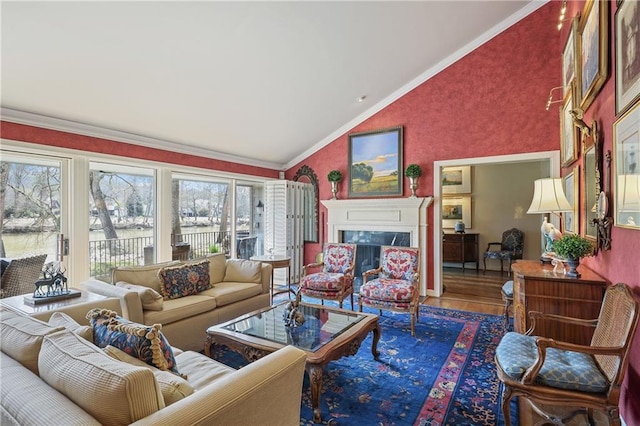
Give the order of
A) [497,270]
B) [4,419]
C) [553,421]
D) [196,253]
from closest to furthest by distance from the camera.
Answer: [4,419]
[553,421]
[196,253]
[497,270]

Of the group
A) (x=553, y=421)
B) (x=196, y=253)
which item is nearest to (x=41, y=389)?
(x=553, y=421)

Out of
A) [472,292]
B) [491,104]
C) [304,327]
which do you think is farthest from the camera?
Answer: [472,292]

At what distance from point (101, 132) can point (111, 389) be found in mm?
3836

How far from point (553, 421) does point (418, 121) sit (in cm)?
434

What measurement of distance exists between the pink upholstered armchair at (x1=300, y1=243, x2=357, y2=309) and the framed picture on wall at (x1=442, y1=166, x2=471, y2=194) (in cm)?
416

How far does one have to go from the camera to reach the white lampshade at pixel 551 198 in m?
2.73

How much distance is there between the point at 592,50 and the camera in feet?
7.94

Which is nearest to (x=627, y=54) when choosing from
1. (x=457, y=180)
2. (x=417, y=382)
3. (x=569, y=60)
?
(x=569, y=60)

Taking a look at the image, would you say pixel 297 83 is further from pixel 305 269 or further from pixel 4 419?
pixel 4 419

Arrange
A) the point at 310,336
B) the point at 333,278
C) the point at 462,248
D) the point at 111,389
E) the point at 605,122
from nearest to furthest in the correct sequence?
the point at 111,389, the point at 605,122, the point at 310,336, the point at 333,278, the point at 462,248

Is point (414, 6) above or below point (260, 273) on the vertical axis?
above

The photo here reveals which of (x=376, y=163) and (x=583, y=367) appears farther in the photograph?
(x=376, y=163)

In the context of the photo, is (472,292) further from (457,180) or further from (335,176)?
(457,180)

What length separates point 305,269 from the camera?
14.9 ft
